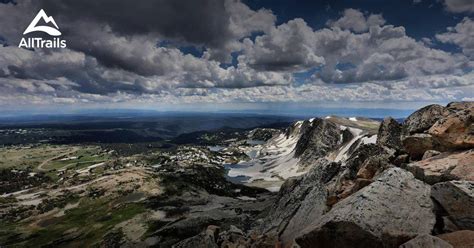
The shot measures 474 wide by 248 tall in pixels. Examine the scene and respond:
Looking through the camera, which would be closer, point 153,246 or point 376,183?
point 376,183

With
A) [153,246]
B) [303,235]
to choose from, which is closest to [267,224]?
[303,235]

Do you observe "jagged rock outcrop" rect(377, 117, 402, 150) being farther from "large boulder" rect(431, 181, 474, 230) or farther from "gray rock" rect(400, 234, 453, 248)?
"gray rock" rect(400, 234, 453, 248)

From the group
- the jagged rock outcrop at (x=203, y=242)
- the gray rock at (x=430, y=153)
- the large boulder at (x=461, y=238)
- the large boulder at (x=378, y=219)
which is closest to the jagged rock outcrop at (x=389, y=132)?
the gray rock at (x=430, y=153)

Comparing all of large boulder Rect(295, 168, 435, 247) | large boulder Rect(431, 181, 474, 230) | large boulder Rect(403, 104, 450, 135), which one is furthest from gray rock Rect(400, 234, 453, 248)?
large boulder Rect(403, 104, 450, 135)

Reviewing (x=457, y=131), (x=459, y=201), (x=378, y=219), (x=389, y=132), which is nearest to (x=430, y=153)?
(x=457, y=131)

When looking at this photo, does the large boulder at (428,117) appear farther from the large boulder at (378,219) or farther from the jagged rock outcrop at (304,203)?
the large boulder at (378,219)

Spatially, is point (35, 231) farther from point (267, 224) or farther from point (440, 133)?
point (440, 133)

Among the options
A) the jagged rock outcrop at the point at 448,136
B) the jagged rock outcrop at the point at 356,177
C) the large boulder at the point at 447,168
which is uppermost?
the jagged rock outcrop at the point at 448,136
